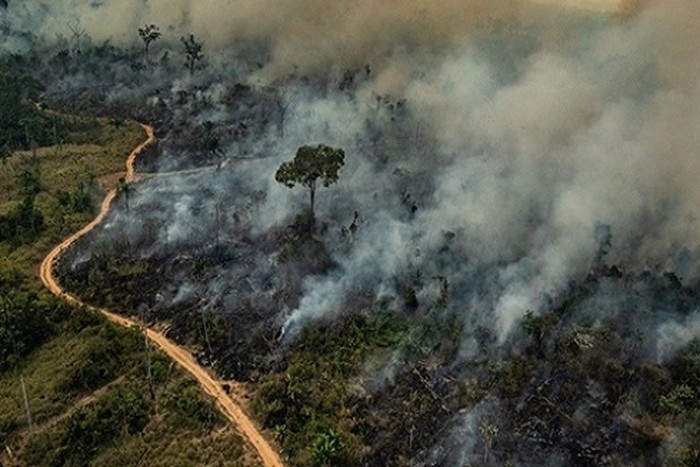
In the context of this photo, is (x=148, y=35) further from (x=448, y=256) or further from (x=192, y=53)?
(x=448, y=256)

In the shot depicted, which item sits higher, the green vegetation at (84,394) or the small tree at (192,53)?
the small tree at (192,53)

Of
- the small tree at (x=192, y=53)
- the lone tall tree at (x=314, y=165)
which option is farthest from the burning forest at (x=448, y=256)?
the small tree at (x=192, y=53)

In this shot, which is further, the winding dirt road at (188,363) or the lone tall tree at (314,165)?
the lone tall tree at (314,165)

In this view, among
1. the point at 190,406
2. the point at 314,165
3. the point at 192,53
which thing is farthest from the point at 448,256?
the point at 192,53

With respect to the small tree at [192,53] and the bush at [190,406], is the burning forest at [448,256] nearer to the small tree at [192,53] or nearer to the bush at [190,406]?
the bush at [190,406]

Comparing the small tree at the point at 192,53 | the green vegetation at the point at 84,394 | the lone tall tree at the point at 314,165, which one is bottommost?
the green vegetation at the point at 84,394

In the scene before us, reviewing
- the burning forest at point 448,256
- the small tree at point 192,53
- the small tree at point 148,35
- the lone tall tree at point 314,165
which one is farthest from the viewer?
the small tree at point 148,35

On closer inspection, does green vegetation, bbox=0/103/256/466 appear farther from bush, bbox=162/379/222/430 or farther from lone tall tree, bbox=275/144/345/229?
lone tall tree, bbox=275/144/345/229
